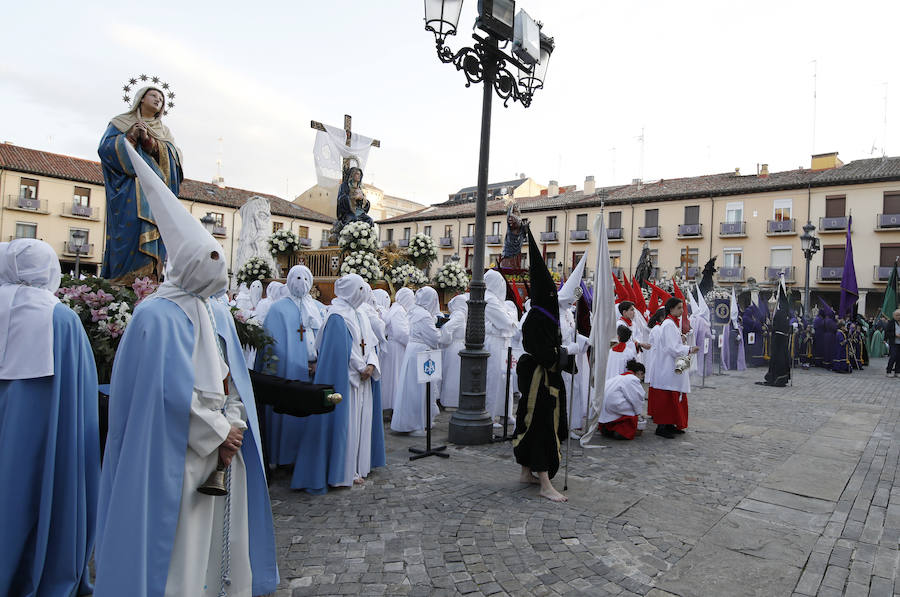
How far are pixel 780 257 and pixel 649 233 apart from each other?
28.7 ft

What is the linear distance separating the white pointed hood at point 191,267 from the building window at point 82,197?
147 feet

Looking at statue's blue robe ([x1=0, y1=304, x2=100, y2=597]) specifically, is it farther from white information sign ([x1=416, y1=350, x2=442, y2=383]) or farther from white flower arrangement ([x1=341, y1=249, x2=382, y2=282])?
white flower arrangement ([x1=341, y1=249, x2=382, y2=282])

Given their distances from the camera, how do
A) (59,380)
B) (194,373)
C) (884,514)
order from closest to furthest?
(194,373)
(59,380)
(884,514)

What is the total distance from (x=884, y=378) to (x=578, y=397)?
1366 centimetres

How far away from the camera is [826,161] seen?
38.3 m

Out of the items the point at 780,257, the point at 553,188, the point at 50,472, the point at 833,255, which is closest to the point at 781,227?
the point at 780,257

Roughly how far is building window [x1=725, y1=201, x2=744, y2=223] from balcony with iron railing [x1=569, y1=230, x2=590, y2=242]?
9.90 metres

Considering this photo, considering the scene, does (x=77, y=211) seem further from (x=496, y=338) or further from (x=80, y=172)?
(x=496, y=338)

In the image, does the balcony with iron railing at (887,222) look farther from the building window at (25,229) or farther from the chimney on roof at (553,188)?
the building window at (25,229)

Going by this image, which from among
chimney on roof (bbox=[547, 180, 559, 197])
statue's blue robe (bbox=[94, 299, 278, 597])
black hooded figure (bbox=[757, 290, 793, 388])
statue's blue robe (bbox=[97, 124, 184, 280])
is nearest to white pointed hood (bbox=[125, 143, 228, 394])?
statue's blue robe (bbox=[94, 299, 278, 597])

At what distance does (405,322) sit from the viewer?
932cm

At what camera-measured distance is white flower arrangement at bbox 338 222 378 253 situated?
36.5 feet

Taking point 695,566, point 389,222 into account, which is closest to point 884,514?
point 695,566

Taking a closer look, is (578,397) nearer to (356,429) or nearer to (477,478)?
(477,478)
